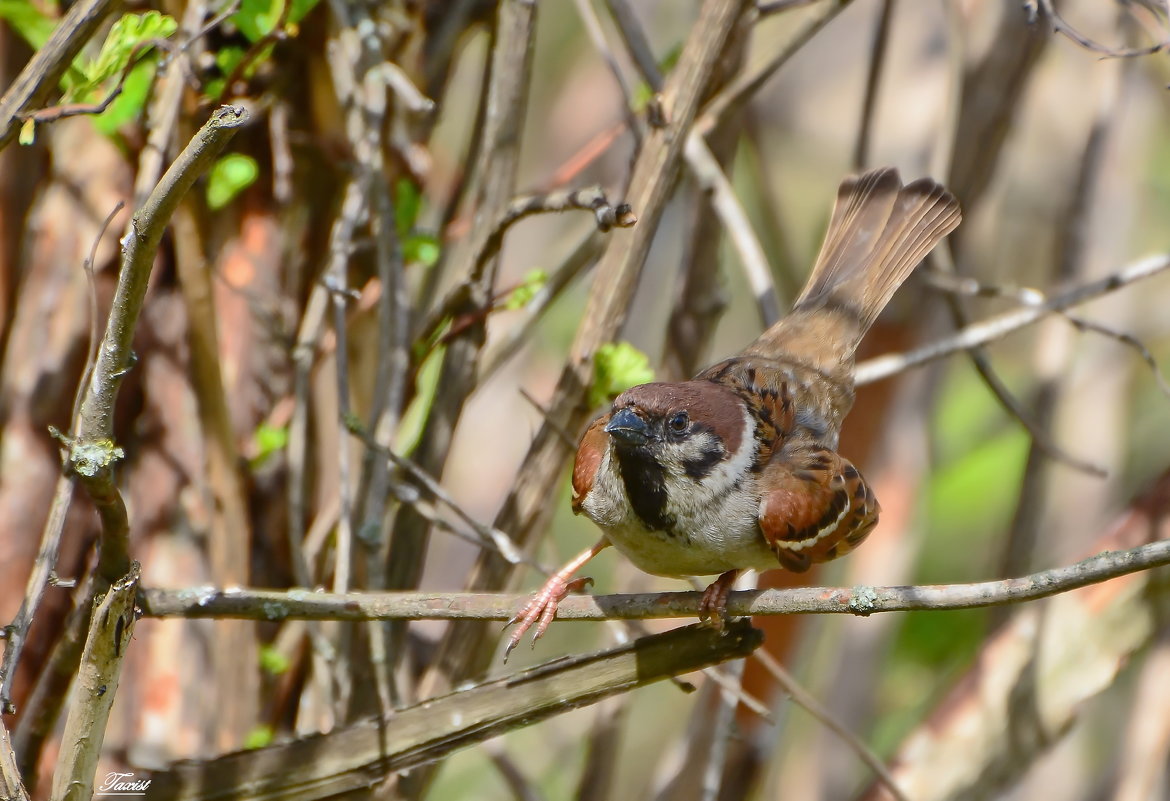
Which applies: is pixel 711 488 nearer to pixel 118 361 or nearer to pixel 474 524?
pixel 474 524

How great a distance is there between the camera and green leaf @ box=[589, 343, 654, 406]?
2680 millimetres

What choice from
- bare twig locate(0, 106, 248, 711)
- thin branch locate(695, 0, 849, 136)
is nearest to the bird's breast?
thin branch locate(695, 0, 849, 136)

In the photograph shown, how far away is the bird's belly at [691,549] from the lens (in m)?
2.63

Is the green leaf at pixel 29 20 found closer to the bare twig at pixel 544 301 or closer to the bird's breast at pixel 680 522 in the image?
the bare twig at pixel 544 301

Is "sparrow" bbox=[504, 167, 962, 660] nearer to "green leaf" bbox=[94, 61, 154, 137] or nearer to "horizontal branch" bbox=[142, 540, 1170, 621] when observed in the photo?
"horizontal branch" bbox=[142, 540, 1170, 621]

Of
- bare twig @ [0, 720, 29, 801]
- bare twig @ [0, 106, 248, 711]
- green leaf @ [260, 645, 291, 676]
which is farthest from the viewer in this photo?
green leaf @ [260, 645, 291, 676]

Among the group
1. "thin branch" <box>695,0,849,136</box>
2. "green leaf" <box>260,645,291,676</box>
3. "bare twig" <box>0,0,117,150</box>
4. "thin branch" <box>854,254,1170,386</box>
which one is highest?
"thin branch" <box>695,0,849,136</box>

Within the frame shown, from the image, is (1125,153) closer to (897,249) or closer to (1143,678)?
(897,249)

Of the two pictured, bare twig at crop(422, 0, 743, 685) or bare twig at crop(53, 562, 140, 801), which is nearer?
bare twig at crop(53, 562, 140, 801)

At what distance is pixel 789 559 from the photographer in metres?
2.66

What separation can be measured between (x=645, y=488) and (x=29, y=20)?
1711mm

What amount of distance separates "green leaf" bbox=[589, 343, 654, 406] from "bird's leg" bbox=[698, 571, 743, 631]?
0.49 meters

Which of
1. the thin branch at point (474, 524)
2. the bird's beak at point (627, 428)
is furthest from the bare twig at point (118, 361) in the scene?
the bird's beak at point (627, 428)

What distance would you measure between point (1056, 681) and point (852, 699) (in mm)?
761
